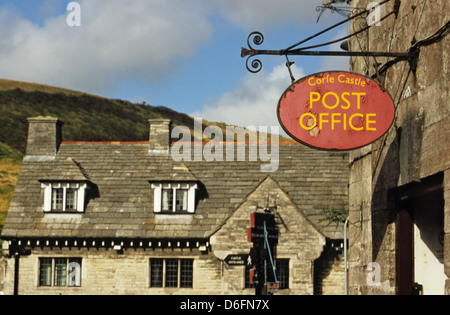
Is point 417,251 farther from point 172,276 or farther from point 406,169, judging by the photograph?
point 172,276

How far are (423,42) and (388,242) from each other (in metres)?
3.47

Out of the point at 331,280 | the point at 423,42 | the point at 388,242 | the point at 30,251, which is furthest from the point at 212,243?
the point at 423,42

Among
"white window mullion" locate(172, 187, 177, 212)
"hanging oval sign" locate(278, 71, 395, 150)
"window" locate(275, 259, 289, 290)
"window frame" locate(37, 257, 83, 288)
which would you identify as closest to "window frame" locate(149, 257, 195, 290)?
"white window mullion" locate(172, 187, 177, 212)

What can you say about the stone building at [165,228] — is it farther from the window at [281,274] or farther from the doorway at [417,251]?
the doorway at [417,251]

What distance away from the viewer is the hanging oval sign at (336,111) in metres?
Result: 10.9

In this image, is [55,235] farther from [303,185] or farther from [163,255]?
[303,185]

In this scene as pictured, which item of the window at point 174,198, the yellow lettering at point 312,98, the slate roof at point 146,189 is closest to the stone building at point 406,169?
the yellow lettering at point 312,98

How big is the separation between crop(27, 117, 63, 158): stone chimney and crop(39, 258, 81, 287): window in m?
5.99

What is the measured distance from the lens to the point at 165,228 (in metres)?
32.0

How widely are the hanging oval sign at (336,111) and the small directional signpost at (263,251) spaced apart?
58.4 feet

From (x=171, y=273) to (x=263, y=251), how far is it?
14.9ft

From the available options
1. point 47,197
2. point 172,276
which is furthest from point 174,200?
point 47,197

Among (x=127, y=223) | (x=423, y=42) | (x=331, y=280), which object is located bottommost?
(x=331, y=280)
